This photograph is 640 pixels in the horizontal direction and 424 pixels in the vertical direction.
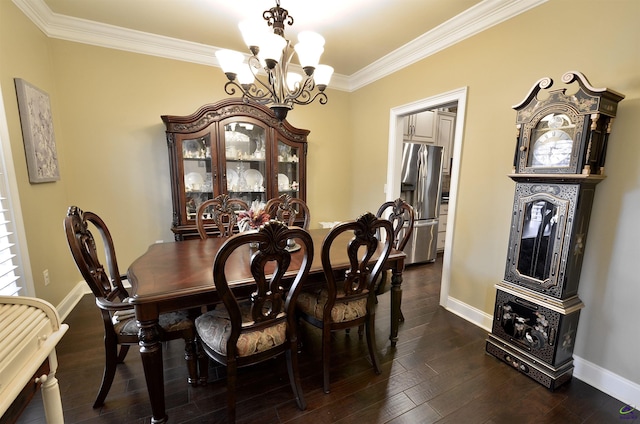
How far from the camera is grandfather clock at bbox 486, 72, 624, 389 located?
61.7 inches

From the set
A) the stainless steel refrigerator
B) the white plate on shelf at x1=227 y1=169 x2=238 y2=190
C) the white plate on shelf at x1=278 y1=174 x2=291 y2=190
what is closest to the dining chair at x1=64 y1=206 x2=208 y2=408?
the white plate on shelf at x1=227 y1=169 x2=238 y2=190

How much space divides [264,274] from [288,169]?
91.8 inches

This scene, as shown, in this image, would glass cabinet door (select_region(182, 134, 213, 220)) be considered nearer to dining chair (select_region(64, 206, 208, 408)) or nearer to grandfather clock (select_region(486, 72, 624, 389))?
dining chair (select_region(64, 206, 208, 408))

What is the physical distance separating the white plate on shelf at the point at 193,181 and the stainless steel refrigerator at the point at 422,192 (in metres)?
2.44

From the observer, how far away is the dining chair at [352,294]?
4.98 feet

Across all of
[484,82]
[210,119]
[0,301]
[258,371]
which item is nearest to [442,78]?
[484,82]

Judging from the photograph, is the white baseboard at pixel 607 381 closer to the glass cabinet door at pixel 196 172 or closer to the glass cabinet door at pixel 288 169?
the glass cabinet door at pixel 288 169

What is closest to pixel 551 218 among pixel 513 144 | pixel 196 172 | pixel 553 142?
pixel 553 142

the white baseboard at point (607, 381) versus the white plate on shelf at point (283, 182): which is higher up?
the white plate on shelf at point (283, 182)

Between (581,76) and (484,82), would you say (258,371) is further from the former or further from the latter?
(484,82)

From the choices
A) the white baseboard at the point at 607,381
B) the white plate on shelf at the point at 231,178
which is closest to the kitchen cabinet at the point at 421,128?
the white plate on shelf at the point at 231,178

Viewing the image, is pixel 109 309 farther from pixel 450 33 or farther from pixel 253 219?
pixel 450 33

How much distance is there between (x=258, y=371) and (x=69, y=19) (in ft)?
11.3

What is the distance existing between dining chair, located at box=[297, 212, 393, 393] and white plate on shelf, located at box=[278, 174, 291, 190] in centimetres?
173
